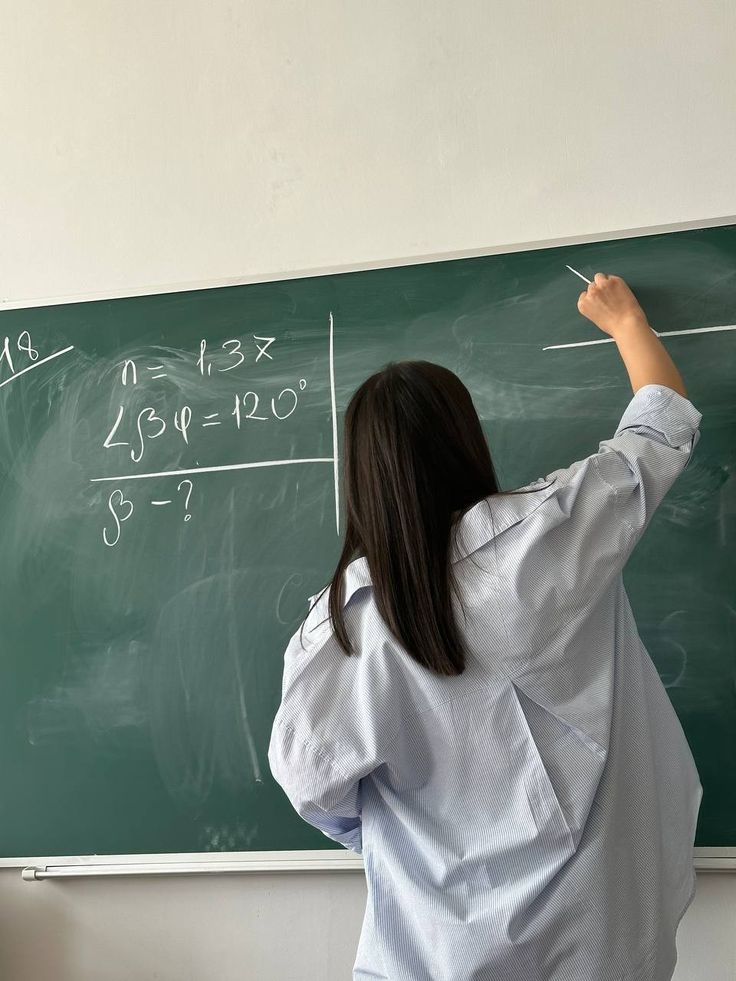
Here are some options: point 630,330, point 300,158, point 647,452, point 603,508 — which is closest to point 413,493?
point 603,508

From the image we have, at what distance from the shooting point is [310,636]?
137 centimetres

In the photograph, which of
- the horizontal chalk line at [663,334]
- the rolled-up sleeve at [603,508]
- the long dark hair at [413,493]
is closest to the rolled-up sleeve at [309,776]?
the long dark hair at [413,493]

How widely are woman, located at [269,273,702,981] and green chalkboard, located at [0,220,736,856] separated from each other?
0.42 m

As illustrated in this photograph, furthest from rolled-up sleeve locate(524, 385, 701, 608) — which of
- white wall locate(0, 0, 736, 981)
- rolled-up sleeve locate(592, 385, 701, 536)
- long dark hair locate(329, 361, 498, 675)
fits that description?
white wall locate(0, 0, 736, 981)

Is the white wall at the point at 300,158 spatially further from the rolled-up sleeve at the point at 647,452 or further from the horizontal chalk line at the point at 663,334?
the rolled-up sleeve at the point at 647,452

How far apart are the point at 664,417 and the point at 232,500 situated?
97 cm

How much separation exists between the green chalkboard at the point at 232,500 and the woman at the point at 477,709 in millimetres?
424

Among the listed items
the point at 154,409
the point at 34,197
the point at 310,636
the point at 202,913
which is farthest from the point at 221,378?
the point at 202,913

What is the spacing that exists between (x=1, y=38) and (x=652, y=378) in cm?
187

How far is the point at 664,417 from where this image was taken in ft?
4.83

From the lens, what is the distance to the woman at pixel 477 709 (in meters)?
1.30

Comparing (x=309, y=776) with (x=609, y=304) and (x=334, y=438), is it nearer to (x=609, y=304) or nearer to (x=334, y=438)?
(x=334, y=438)

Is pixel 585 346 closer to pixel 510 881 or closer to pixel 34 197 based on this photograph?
pixel 510 881

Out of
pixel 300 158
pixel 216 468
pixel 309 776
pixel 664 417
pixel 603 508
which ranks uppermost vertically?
pixel 300 158
